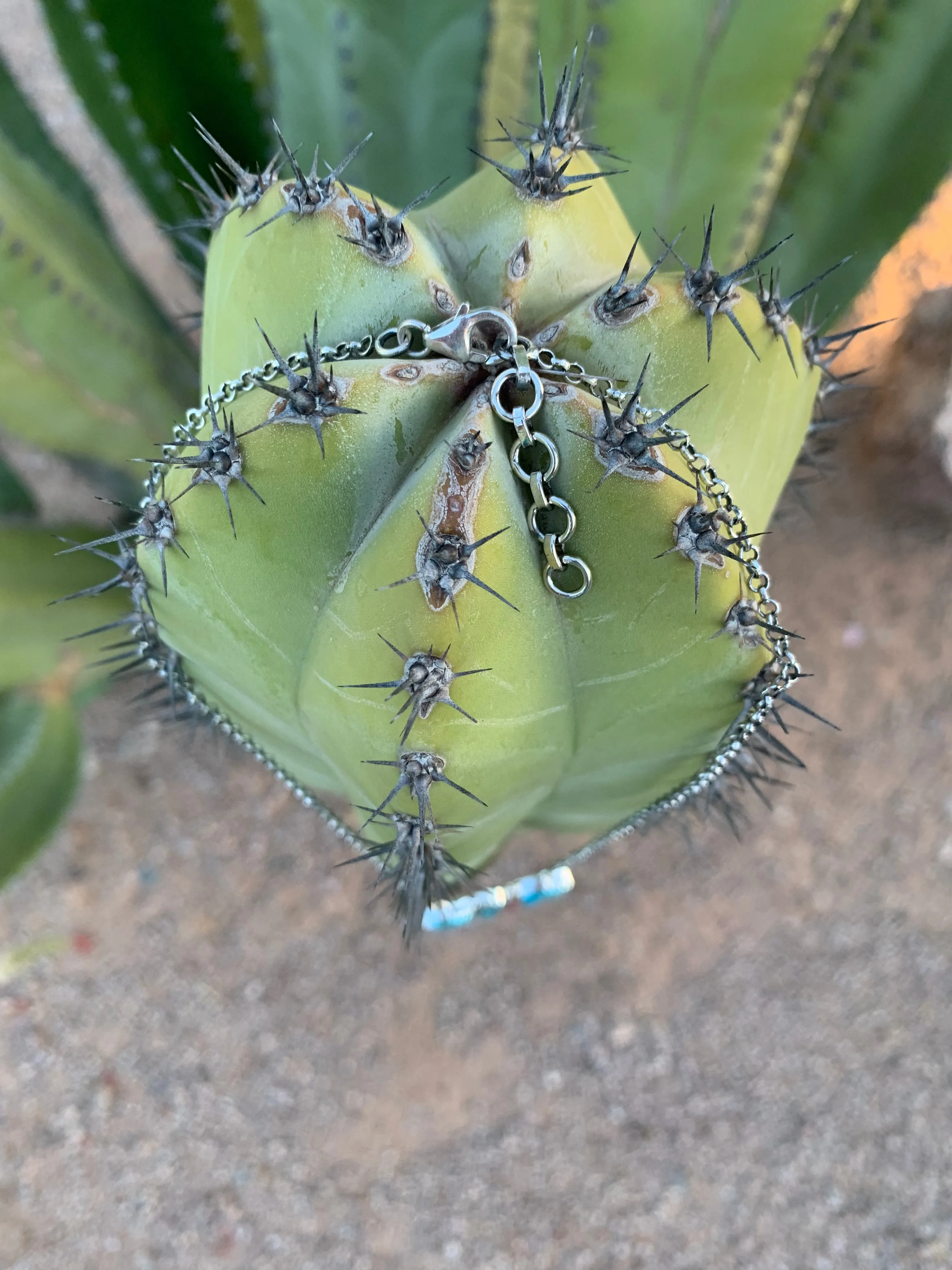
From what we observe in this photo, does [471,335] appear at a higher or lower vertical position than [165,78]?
lower

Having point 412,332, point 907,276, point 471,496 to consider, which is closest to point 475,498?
point 471,496

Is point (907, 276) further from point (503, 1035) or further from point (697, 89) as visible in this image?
point (503, 1035)

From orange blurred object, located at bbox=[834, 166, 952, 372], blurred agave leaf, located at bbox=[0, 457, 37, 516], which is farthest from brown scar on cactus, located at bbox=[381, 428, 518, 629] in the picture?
orange blurred object, located at bbox=[834, 166, 952, 372]

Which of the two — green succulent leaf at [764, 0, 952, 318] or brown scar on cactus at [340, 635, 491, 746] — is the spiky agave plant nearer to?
brown scar on cactus at [340, 635, 491, 746]

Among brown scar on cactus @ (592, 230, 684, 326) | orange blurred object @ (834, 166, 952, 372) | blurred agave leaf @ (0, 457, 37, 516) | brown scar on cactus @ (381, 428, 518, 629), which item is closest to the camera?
brown scar on cactus @ (381, 428, 518, 629)

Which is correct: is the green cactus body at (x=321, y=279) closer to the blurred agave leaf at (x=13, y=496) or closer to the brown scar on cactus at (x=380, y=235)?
the brown scar on cactus at (x=380, y=235)

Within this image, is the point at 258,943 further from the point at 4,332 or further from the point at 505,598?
the point at 505,598

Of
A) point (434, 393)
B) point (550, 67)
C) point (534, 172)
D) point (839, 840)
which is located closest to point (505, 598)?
point (434, 393)
